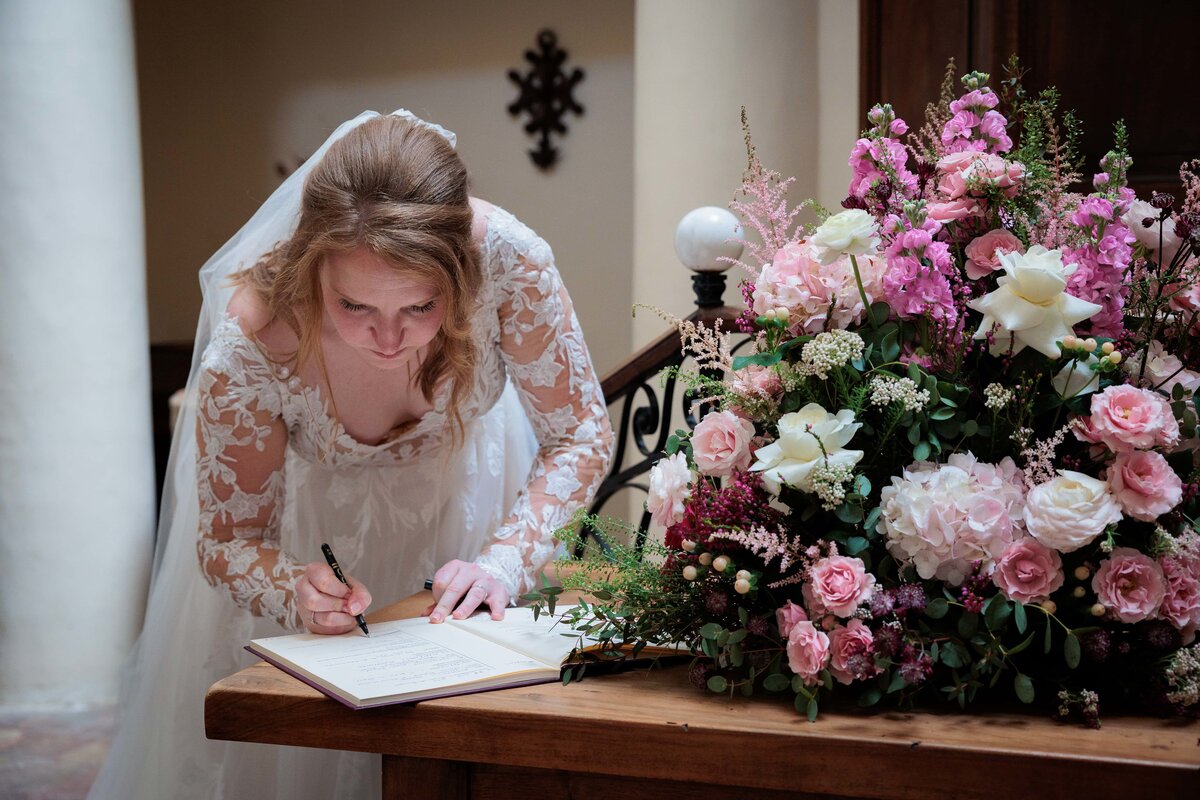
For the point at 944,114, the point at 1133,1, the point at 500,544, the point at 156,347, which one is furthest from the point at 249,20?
the point at 944,114

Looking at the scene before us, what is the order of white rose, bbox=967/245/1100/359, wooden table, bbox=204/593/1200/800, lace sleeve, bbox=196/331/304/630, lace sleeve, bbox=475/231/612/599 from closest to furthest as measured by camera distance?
wooden table, bbox=204/593/1200/800 < white rose, bbox=967/245/1100/359 < lace sleeve, bbox=196/331/304/630 < lace sleeve, bbox=475/231/612/599

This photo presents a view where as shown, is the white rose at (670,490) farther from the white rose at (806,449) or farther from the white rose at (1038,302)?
the white rose at (1038,302)

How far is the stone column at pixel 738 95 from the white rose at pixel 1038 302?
2.48 m

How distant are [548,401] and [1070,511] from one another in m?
1.18

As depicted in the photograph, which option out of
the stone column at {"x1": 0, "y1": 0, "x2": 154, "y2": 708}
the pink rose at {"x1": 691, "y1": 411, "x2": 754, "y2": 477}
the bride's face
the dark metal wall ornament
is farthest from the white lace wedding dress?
the dark metal wall ornament

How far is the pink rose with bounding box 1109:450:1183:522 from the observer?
3.50ft

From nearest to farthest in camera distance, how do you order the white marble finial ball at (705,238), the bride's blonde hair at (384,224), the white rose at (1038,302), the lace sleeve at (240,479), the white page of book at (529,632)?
the white rose at (1038,302) → the white page of book at (529,632) → the bride's blonde hair at (384,224) → the lace sleeve at (240,479) → the white marble finial ball at (705,238)

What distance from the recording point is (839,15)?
11.6 ft

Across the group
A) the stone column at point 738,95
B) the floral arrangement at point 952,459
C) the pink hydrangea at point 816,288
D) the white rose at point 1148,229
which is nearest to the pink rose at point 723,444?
the floral arrangement at point 952,459

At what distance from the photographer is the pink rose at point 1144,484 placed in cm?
107

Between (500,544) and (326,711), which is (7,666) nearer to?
(500,544)

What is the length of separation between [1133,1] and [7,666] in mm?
4131

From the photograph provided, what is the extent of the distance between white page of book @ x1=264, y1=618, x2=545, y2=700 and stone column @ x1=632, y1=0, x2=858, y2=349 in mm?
2387

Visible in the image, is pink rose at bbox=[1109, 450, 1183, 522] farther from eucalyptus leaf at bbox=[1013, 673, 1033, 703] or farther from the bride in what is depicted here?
the bride
